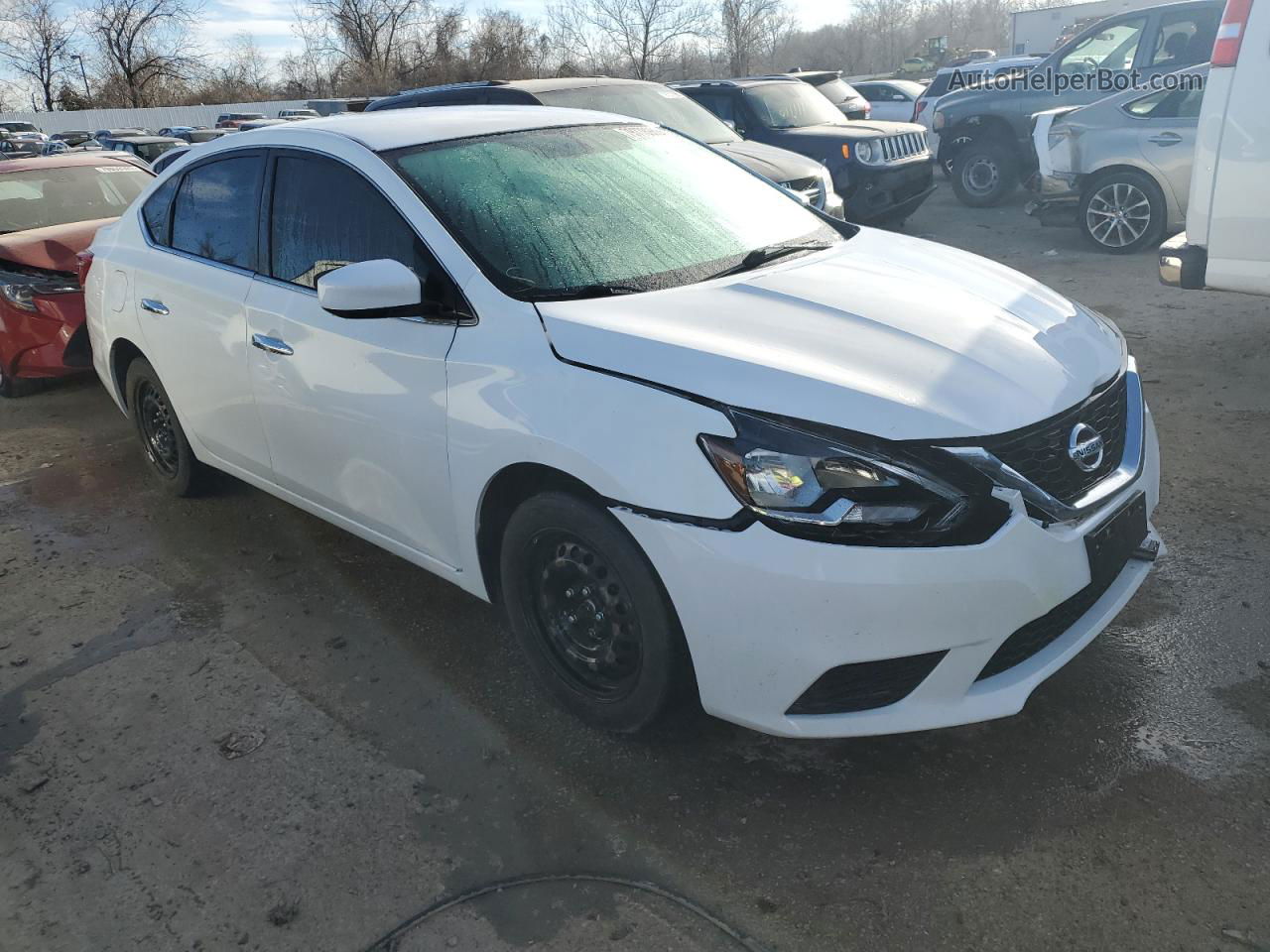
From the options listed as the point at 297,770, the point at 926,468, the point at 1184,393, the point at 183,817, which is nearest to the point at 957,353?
the point at 926,468

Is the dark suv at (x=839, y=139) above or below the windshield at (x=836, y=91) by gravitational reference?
below

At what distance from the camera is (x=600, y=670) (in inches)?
113

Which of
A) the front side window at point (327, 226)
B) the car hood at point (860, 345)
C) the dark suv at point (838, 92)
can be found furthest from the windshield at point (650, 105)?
the car hood at point (860, 345)

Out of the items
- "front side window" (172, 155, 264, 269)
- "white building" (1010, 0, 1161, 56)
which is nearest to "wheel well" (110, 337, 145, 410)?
"front side window" (172, 155, 264, 269)

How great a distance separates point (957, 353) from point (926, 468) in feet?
1.49

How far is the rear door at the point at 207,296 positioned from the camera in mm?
3869

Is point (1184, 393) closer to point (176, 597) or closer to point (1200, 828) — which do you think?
point (1200, 828)

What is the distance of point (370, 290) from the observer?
2.87 meters

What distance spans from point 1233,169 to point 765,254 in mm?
3134

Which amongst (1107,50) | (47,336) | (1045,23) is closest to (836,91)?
(1107,50)

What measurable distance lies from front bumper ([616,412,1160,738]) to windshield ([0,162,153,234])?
6.62 m

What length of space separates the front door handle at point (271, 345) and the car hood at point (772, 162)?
197 inches

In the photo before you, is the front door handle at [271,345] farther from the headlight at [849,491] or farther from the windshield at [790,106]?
the windshield at [790,106]

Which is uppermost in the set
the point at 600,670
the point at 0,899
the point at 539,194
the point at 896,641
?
the point at 539,194
